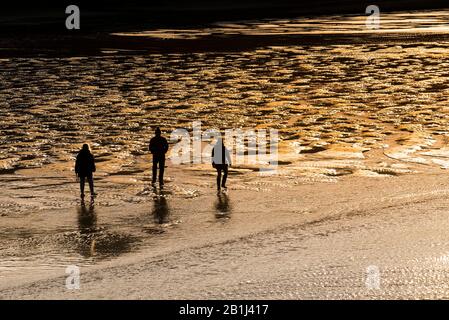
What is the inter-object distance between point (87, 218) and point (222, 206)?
3543 millimetres

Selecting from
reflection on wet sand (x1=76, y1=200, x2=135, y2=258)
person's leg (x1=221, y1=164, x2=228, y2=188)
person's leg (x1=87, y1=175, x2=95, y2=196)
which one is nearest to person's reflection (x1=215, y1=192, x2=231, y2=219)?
person's leg (x1=221, y1=164, x2=228, y2=188)

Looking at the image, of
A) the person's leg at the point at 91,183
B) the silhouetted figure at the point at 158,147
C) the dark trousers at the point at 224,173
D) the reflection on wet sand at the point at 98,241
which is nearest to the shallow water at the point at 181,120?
the reflection on wet sand at the point at 98,241

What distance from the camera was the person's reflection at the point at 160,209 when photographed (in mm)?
25172

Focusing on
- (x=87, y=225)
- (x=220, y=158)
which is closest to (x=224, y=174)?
(x=220, y=158)

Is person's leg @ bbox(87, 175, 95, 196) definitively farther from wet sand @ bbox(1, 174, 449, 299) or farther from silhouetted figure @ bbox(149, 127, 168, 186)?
silhouetted figure @ bbox(149, 127, 168, 186)

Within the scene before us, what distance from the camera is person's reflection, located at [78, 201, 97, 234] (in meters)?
24.2

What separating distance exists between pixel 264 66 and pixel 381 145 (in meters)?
24.0

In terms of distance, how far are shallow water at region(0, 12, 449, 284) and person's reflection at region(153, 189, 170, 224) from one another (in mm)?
48

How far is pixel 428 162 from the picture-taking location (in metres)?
32.2

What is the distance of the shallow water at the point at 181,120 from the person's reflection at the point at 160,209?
48 mm

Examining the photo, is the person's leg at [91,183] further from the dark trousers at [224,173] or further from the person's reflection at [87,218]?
the dark trousers at [224,173]

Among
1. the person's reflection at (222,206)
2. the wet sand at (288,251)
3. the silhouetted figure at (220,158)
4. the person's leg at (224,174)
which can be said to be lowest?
the wet sand at (288,251)

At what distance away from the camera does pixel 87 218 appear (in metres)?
25.2
